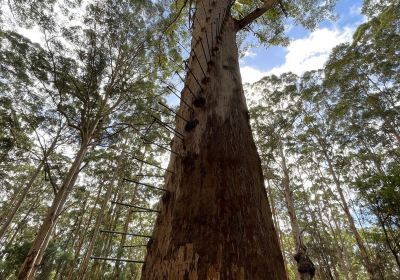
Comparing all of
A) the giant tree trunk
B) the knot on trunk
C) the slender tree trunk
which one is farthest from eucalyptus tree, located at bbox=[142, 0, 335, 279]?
the knot on trunk

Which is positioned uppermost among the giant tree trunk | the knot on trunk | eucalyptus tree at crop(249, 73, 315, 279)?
eucalyptus tree at crop(249, 73, 315, 279)

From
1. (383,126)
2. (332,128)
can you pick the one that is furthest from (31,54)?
(383,126)

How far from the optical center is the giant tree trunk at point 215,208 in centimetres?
74

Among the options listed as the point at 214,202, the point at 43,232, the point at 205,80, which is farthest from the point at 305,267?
the point at 214,202

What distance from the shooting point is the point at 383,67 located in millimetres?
12578

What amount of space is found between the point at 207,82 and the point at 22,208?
24.6 meters

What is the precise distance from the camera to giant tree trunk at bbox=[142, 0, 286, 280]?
2.42 feet

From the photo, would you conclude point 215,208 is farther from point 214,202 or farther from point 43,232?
point 43,232

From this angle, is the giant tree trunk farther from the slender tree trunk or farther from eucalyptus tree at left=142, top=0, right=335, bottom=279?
the slender tree trunk

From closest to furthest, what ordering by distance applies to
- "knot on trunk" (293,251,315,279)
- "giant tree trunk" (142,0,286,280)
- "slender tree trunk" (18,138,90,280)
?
1. "giant tree trunk" (142,0,286,280)
2. "slender tree trunk" (18,138,90,280)
3. "knot on trunk" (293,251,315,279)

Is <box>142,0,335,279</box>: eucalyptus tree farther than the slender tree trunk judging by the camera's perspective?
No

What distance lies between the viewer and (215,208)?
85cm

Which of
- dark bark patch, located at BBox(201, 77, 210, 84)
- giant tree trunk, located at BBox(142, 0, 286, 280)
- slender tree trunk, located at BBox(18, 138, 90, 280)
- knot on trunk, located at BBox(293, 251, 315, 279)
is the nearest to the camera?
giant tree trunk, located at BBox(142, 0, 286, 280)

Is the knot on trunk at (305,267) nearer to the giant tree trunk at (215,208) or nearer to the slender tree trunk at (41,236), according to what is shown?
the slender tree trunk at (41,236)
